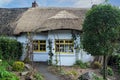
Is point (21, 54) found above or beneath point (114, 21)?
beneath

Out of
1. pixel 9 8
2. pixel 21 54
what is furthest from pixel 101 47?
pixel 9 8

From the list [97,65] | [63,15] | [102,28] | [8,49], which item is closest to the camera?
[102,28]

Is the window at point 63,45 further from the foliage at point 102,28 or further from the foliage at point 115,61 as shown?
the foliage at point 102,28

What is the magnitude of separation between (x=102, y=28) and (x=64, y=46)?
8.88 metres

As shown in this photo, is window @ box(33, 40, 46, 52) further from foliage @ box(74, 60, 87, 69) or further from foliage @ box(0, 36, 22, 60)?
foliage @ box(74, 60, 87, 69)

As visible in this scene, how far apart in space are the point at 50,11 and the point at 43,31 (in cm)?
644

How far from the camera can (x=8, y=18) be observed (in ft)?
136

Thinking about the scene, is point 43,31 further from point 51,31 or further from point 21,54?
point 21,54

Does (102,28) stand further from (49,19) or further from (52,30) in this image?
(49,19)

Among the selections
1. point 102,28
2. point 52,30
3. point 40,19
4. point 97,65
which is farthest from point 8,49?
point 102,28

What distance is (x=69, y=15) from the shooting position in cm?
3769

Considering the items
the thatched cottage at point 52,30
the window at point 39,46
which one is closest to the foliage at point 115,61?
the thatched cottage at point 52,30

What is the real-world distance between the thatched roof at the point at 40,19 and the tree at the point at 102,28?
7.29 m

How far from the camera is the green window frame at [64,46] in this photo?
35.4m
